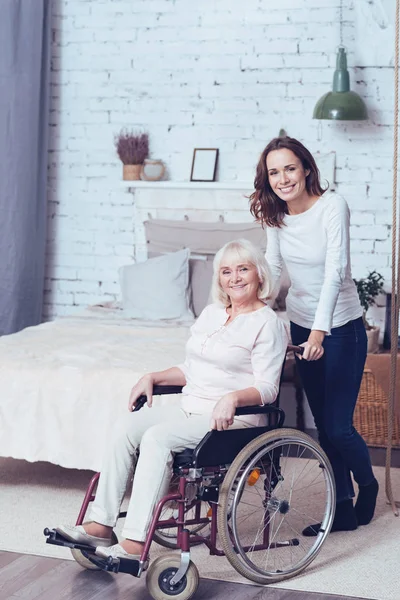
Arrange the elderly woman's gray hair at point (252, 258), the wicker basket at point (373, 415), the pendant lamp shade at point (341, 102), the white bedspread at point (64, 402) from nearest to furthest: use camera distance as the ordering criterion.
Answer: the elderly woman's gray hair at point (252, 258)
the white bedspread at point (64, 402)
the wicker basket at point (373, 415)
the pendant lamp shade at point (341, 102)

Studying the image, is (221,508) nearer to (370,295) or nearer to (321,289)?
(321,289)

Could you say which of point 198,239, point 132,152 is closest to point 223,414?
point 198,239

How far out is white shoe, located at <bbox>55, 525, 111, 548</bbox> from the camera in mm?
2590

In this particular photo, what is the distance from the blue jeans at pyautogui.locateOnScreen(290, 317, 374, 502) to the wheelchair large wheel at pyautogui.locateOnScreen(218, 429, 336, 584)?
0.17m

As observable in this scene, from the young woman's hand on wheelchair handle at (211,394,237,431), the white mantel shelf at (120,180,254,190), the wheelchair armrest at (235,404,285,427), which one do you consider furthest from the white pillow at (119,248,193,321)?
the young woman's hand on wheelchair handle at (211,394,237,431)

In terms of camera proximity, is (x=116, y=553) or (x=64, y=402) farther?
(x=64, y=402)

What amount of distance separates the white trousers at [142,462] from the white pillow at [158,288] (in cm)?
216

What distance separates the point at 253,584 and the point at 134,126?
12.1ft

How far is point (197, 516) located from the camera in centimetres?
293

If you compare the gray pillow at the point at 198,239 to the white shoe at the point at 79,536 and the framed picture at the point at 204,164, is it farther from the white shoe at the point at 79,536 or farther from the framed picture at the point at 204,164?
the white shoe at the point at 79,536

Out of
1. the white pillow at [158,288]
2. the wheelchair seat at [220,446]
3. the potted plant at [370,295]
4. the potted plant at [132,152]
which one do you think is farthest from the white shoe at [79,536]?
the potted plant at [132,152]

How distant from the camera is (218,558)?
293 centimetres

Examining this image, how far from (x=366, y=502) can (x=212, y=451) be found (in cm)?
94

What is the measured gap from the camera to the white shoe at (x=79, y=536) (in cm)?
A: 259
